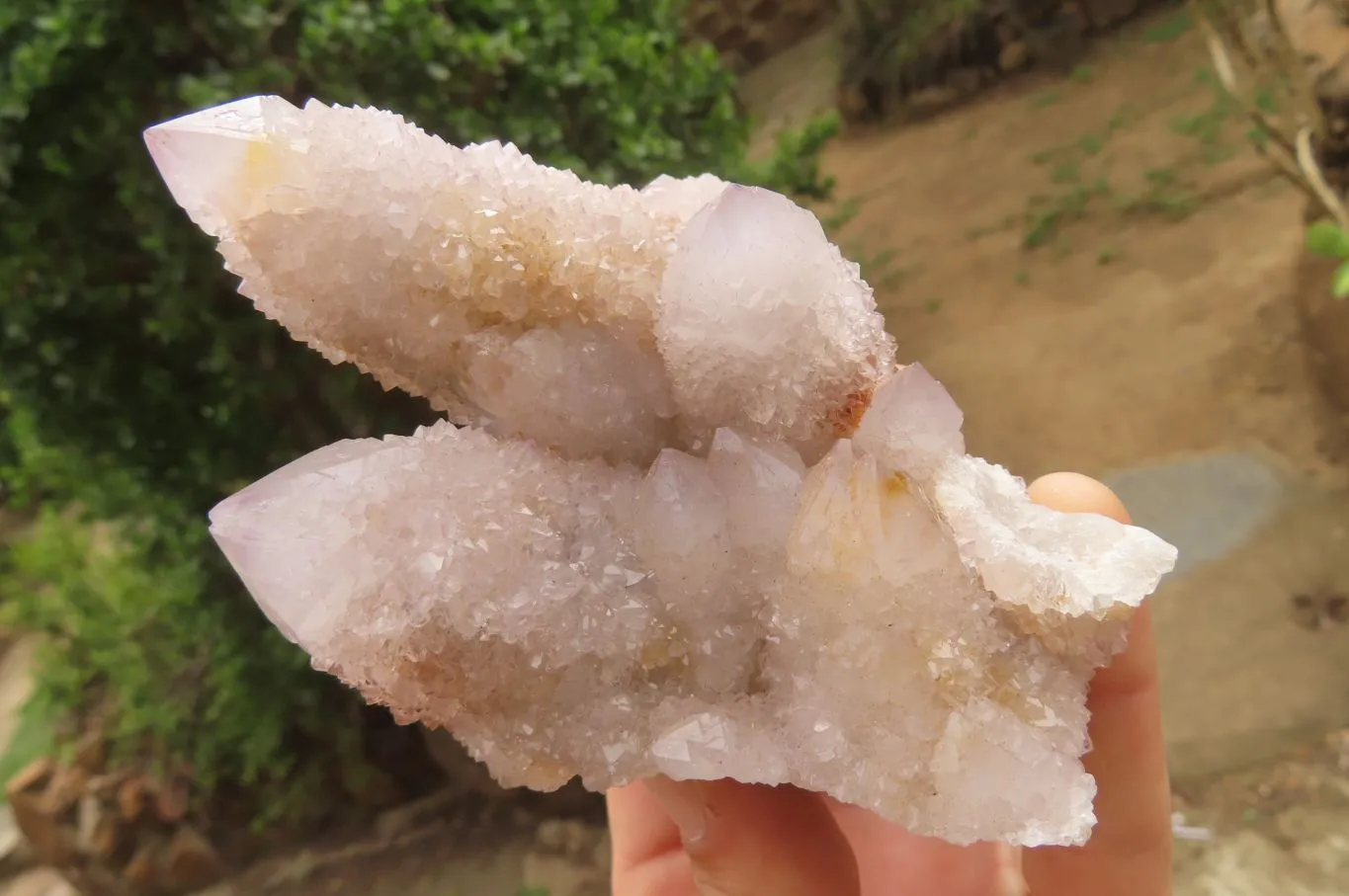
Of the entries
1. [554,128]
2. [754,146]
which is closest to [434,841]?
[554,128]

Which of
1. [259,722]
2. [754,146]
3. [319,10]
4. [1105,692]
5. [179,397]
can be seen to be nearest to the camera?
[1105,692]

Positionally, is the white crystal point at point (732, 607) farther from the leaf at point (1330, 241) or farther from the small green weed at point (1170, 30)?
the small green weed at point (1170, 30)

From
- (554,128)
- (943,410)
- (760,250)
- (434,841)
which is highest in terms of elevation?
(760,250)

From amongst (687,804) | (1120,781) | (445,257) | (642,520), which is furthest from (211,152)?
(1120,781)

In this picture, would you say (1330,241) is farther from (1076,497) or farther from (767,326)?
(767,326)

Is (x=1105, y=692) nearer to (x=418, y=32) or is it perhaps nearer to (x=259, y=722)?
(x=418, y=32)
